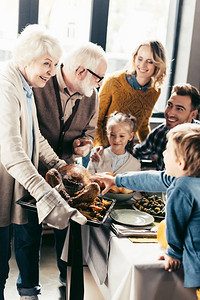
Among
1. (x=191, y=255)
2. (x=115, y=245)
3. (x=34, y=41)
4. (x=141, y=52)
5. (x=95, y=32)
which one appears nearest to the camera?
(x=191, y=255)

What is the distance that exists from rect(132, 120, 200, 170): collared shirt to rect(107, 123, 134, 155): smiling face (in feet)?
0.83

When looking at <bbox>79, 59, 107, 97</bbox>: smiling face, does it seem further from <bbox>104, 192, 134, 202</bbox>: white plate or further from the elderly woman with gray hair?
<bbox>104, 192, 134, 202</bbox>: white plate

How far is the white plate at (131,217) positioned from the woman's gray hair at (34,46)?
0.76m

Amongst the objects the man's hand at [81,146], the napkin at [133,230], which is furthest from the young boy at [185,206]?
the man's hand at [81,146]

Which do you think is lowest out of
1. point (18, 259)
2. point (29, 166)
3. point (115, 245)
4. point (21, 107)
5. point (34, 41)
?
point (18, 259)

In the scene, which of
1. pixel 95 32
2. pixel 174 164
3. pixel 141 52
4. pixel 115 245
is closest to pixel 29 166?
pixel 115 245

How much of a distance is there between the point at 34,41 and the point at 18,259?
44.3 inches

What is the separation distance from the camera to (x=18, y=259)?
74.2 inches

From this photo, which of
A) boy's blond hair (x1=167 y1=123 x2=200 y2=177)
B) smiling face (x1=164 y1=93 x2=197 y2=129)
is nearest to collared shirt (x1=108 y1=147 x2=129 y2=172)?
smiling face (x1=164 y1=93 x2=197 y2=129)

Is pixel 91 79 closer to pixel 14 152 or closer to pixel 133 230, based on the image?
pixel 14 152

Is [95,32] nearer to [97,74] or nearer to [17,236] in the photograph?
[97,74]

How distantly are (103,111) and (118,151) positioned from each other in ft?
1.23

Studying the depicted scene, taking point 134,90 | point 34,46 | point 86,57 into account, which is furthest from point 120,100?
point 34,46

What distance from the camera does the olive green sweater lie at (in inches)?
97.1
